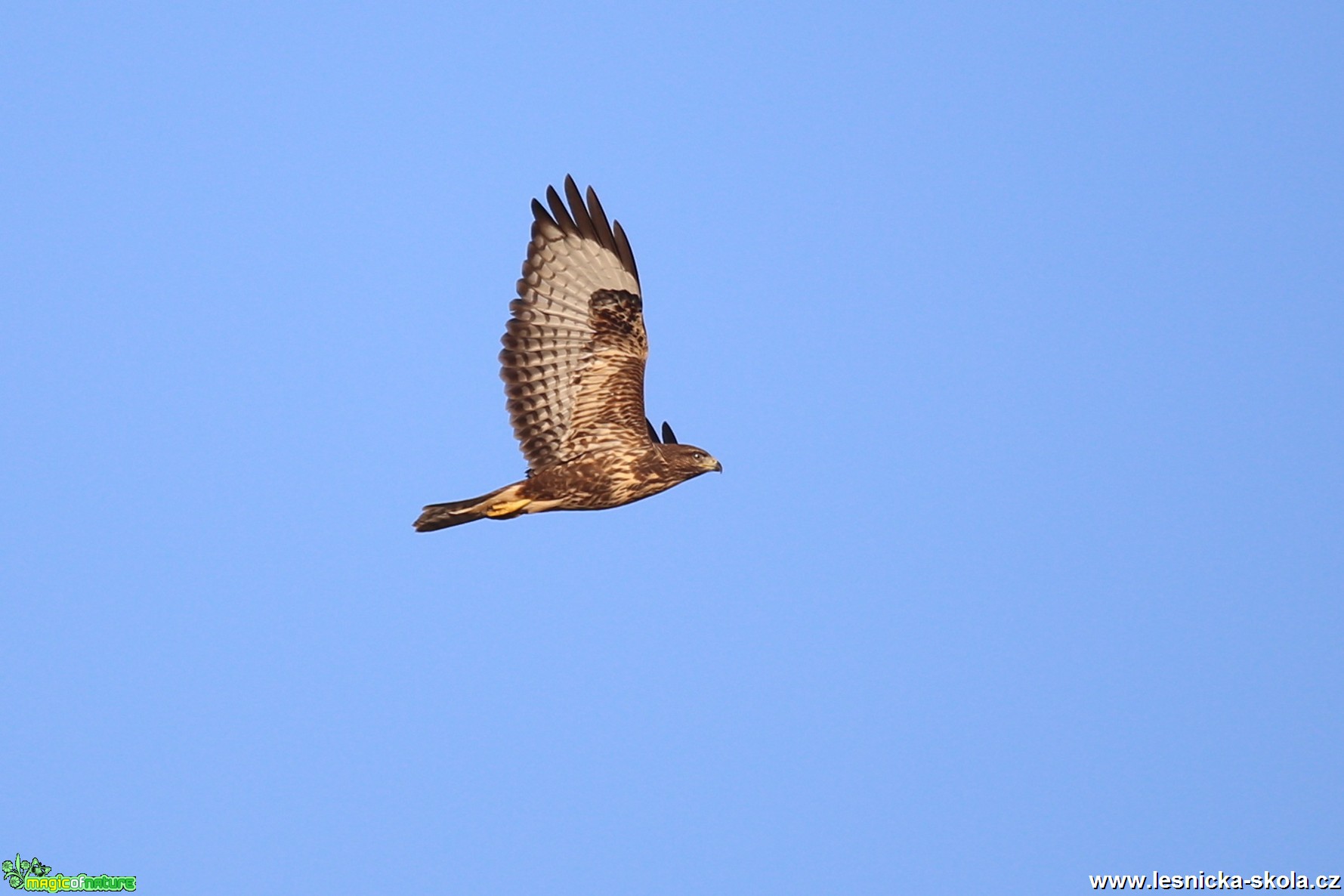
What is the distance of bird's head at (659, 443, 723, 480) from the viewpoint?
9.65 meters

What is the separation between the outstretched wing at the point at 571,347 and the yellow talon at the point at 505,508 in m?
0.38

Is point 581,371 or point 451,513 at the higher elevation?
point 581,371

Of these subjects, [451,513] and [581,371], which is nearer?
[451,513]

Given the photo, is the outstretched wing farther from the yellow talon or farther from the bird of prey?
the yellow talon

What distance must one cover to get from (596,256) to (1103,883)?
6332 mm

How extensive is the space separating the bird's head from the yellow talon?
3.51ft

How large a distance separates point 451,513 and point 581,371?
1.41 metres

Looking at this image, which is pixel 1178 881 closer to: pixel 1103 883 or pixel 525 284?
pixel 1103 883

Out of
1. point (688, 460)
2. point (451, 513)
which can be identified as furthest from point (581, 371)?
point (451, 513)

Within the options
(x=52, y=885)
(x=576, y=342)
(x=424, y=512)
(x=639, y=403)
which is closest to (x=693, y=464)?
(x=639, y=403)

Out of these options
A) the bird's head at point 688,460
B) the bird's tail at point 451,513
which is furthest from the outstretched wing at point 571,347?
the bird's tail at point 451,513

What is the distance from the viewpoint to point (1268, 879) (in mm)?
10055

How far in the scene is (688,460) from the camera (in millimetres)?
9664

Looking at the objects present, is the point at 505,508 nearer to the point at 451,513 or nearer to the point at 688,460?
the point at 451,513
